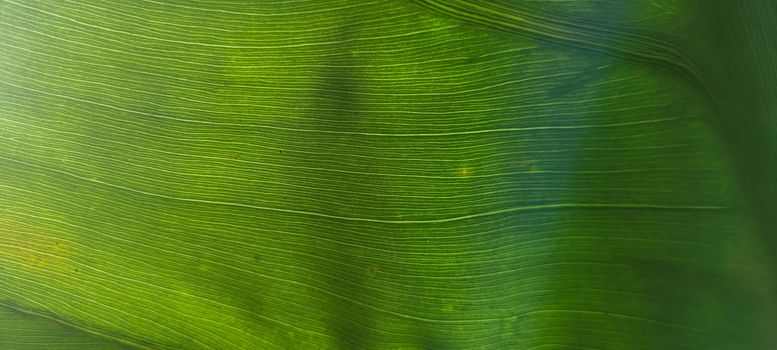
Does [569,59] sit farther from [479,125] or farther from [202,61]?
[202,61]

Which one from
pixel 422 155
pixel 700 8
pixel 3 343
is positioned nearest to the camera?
pixel 700 8

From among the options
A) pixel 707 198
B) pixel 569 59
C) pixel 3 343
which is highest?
pixel 569 59

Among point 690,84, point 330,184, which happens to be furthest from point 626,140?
point 330,184

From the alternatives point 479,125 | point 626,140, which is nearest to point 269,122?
point 479,125

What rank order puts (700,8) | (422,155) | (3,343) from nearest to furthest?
1. (700,8)
2. (422,155)
3. (3,343)

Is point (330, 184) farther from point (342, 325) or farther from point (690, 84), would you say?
point (690, 84)

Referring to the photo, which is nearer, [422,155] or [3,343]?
[422,155]

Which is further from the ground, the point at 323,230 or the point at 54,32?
the point at 54,32
